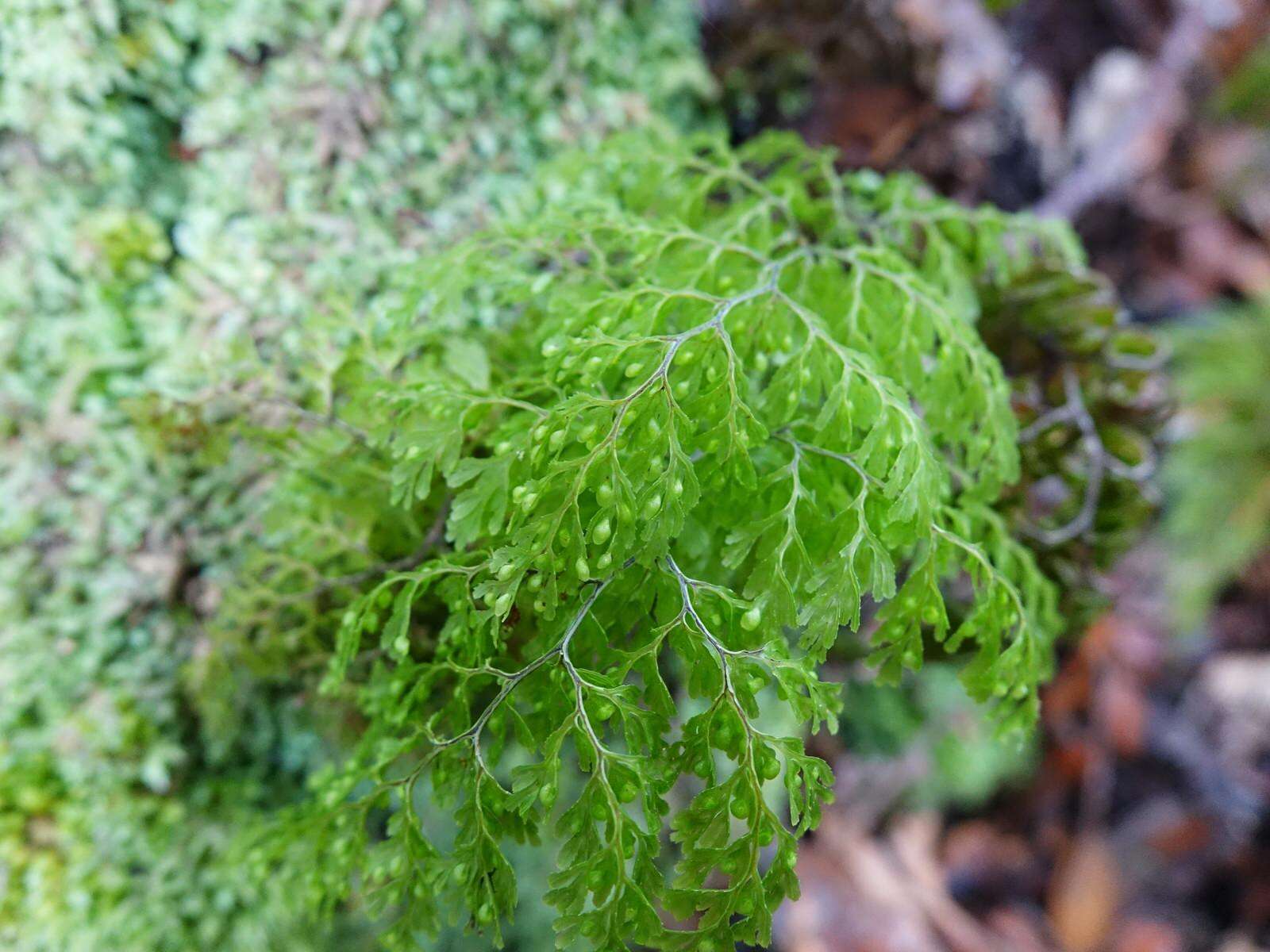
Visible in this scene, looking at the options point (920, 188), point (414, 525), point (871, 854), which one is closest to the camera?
point (414, 525)

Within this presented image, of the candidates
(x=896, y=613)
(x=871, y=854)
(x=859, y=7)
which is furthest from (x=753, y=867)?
(x=871, y=854)

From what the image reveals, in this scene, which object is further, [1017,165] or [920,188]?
[1017,165]

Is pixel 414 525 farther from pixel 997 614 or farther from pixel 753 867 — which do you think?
pixel 997 614

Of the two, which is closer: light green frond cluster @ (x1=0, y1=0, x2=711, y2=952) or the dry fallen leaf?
light green frond cluster @ (x1=0, y1=0, x2=711, y2=952)

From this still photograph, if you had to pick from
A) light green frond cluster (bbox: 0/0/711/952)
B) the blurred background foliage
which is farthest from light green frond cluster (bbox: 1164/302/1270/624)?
light green frond cluster (bbox: 0/0/711/952)

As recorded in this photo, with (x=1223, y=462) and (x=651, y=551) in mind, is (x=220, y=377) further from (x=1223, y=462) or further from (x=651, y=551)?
(x=1223, y=462)

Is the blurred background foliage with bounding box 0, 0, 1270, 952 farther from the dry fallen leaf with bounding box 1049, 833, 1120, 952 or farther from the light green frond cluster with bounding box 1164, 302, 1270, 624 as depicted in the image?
the dry fallen leaf with bounding box 1049, 833, 1120, 952

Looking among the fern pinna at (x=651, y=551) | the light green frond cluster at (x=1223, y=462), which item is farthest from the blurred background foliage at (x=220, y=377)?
the light green frond cluster at (x=1223, y=462)

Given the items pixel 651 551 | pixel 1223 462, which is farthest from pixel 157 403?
pixel 1223 462
